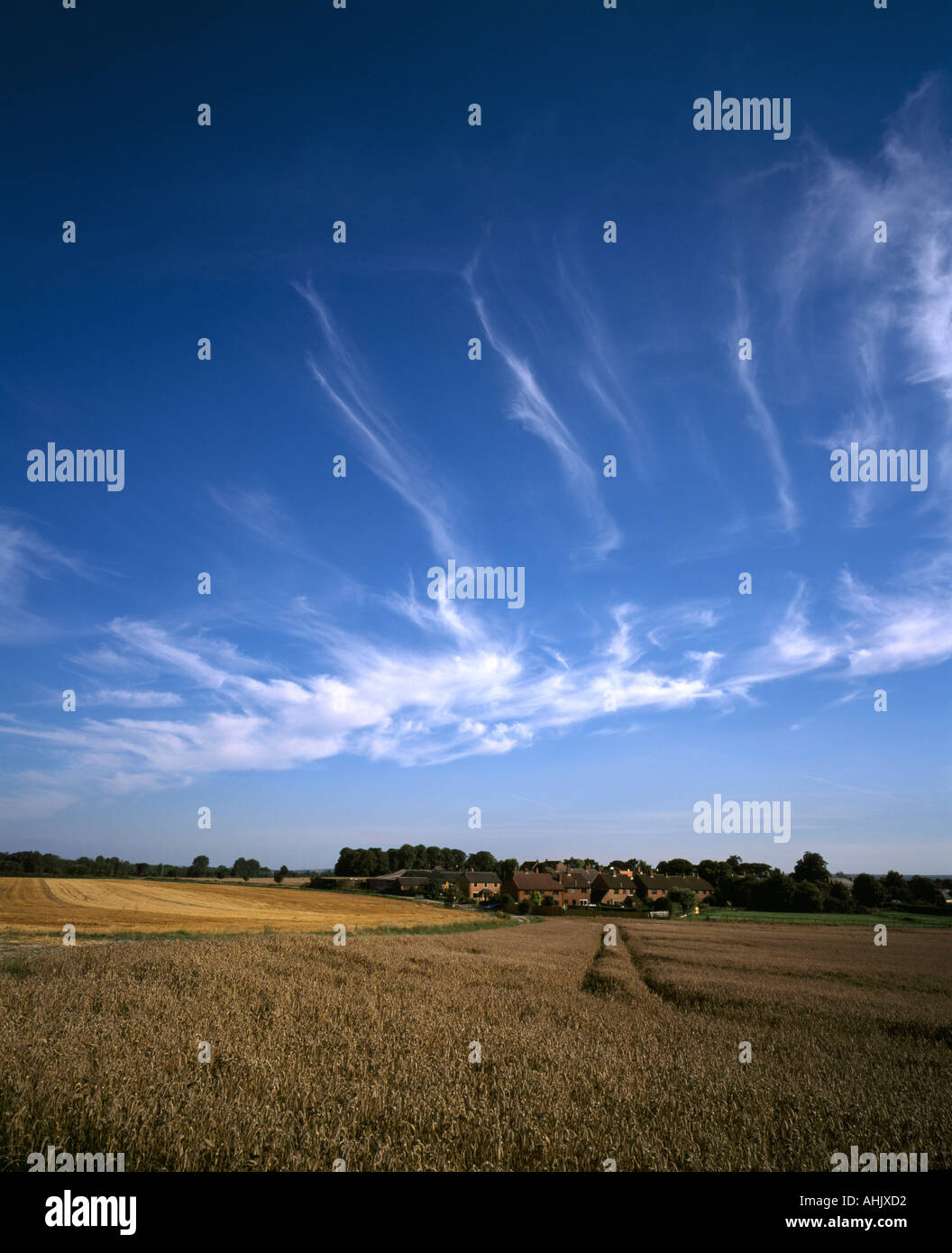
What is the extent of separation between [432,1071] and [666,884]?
393 feet

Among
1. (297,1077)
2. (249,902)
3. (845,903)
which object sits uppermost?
(297,1077)

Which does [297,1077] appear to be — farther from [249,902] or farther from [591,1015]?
[249,902]

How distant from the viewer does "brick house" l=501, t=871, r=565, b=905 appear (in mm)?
113875

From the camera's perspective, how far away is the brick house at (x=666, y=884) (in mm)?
110125

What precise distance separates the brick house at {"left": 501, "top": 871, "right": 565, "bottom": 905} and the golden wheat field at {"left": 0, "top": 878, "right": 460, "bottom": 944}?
134 ft

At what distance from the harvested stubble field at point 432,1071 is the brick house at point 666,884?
99.9 metres

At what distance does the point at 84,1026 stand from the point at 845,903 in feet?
375

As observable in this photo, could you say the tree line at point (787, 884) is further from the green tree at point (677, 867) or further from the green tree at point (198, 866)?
the green tree at point (198, 866)

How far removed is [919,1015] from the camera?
51.0 feet

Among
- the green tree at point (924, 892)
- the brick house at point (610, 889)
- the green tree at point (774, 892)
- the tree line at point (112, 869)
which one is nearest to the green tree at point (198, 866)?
the tree line at point (112, 869)
